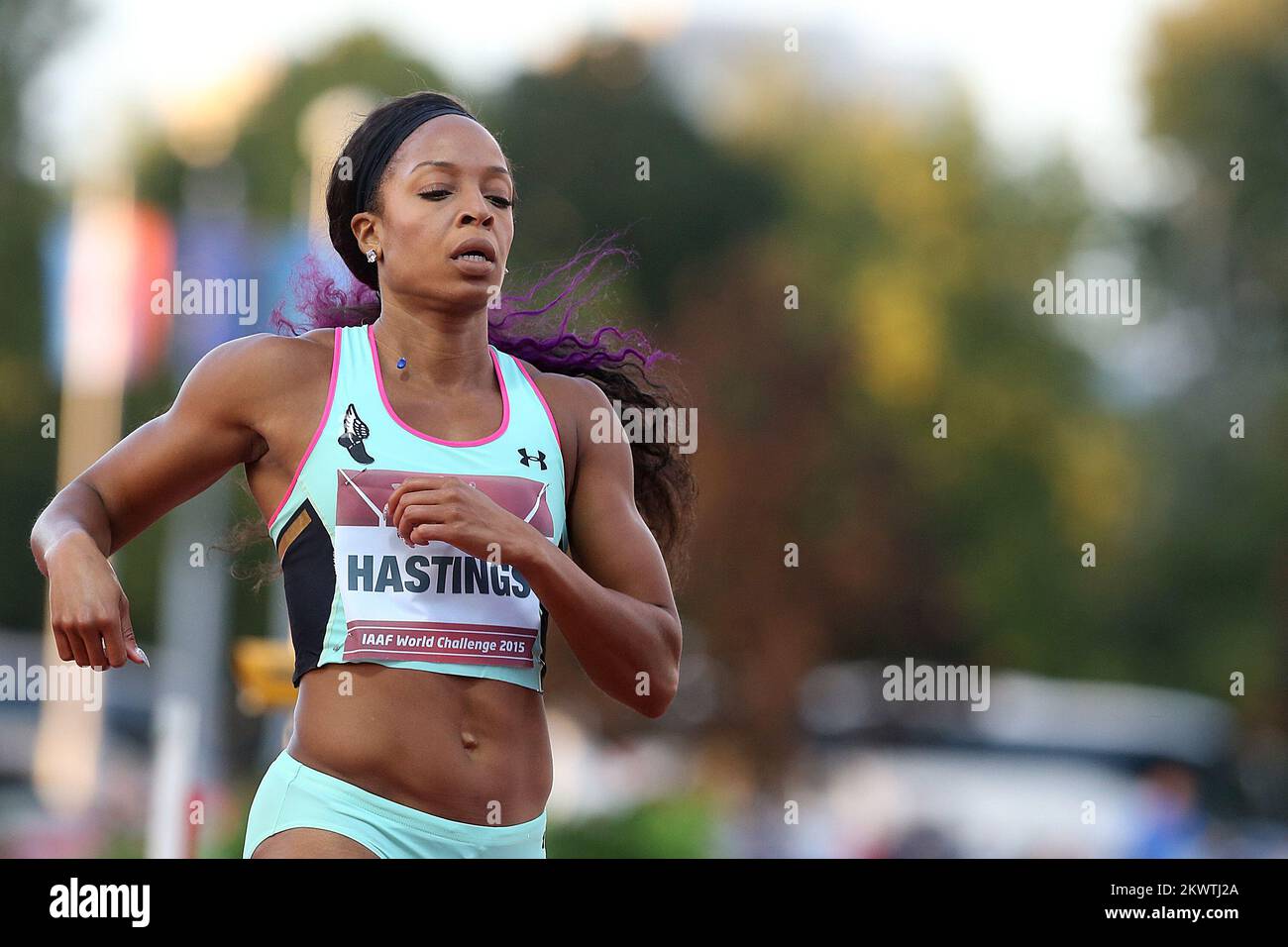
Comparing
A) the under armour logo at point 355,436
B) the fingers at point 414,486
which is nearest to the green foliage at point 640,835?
the under armour logo at point 355,436

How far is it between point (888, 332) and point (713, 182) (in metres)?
4.93

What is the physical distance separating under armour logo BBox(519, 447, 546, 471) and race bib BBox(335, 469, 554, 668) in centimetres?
14

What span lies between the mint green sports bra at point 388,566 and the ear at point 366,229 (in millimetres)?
417

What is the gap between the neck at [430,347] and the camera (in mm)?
4094

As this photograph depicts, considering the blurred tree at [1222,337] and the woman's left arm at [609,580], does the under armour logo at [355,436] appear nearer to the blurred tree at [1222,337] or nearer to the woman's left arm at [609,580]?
the woman's left arm at [609,580]

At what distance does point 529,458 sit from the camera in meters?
3.99

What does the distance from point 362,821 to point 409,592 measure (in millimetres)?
467

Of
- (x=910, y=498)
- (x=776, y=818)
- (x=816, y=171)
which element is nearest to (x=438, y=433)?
(x=776, y=818)

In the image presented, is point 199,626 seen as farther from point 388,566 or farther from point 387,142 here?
point 388,566

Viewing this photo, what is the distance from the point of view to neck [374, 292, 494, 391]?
4094 mm

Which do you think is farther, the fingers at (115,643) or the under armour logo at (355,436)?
the under armour logo at (355,436)
